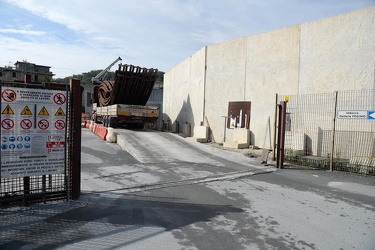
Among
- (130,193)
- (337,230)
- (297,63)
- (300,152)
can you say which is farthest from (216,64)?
(337,230)

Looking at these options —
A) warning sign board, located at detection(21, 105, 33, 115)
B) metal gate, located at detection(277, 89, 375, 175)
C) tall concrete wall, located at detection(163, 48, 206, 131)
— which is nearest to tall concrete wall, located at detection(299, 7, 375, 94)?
metal gate, located at detection(277, 89, 375, 175)

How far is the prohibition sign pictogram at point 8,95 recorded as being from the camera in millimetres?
4793

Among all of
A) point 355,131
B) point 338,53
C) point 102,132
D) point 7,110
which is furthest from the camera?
point 102,132

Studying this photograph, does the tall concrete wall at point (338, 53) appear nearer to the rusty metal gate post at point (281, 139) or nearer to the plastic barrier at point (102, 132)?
the rusty metal gate post at point (281, 139)

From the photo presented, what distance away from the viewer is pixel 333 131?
31.2ft

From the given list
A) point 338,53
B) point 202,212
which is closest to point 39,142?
point 202,212

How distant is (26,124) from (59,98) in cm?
70

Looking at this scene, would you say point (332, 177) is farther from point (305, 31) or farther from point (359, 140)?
point (305, 31)

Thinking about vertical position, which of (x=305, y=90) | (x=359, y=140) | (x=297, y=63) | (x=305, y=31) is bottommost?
(x=359, y=140)

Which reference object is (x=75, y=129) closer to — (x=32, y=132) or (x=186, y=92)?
(x=32, y=132)

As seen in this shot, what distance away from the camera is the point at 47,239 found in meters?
3.96

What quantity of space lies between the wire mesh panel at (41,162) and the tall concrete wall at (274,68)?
9.69 m

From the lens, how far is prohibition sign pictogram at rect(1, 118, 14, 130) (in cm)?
481

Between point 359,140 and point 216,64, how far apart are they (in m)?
8.48
